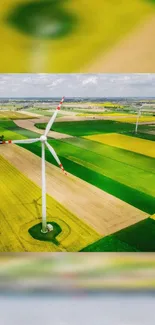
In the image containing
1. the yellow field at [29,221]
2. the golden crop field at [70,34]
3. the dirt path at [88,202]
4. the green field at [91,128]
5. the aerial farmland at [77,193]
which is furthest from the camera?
the green field at [91,128]

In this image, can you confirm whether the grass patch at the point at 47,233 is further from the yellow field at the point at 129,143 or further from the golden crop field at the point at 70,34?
the yellow field at the point at 129,143

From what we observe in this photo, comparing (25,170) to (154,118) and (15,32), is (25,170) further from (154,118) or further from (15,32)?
(154,118)

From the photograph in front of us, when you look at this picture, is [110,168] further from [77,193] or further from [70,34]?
[70,34]

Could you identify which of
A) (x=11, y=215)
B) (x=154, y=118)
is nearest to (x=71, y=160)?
(x=11, y=215)

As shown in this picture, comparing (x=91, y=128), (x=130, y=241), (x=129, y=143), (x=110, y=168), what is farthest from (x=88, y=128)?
(x=130, y=241)

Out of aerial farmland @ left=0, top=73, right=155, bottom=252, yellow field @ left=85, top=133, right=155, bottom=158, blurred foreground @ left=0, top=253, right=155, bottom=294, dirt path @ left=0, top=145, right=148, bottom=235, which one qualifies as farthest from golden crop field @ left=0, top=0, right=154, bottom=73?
yellow field @ left=85, top=133, right=155, bottom=158

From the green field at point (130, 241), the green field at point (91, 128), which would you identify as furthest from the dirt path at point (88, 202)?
the green field at point (91, 128)
